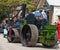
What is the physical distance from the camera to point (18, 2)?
36438 mm

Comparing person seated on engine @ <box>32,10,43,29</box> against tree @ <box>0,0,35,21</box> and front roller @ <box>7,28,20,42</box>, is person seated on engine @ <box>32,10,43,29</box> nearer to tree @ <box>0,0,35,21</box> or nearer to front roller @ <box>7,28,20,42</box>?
front roller @ <box>7,28,20,42</box>

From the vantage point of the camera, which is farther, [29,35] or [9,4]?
[9,4]

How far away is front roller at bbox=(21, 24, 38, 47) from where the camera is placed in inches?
638

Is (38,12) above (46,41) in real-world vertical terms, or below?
above

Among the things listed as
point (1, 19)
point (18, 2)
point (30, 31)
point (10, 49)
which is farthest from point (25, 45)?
point (1, 19)

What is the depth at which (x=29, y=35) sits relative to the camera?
16.9m

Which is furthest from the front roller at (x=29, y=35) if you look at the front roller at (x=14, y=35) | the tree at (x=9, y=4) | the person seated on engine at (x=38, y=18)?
the tree at (x=9, y=4)

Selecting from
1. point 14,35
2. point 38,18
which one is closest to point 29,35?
point 38,18

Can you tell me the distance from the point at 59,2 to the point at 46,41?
15298 millimetres

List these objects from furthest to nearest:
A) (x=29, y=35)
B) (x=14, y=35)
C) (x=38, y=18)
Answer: (x=14, y=35)
(x=38, y=18)
(x=29, y=35)

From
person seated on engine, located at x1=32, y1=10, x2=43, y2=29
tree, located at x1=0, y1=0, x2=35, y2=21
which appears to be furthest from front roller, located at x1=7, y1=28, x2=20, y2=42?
tree, located at x1=0, y1=0, x2=35, y2=21

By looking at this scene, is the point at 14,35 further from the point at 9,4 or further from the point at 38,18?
the point at 9,4

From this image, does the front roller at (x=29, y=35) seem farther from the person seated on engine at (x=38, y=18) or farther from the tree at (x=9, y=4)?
the tree at (x=9, y=4)

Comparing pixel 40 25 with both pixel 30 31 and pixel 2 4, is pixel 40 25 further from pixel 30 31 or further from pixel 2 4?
pixel 2 4
